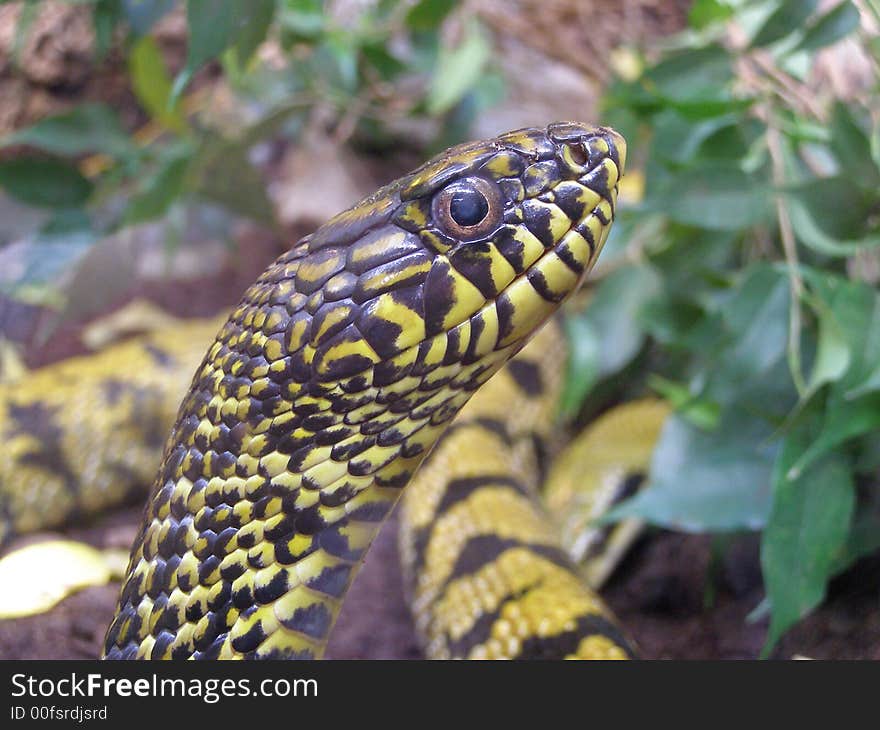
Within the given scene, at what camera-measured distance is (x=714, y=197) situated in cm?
181

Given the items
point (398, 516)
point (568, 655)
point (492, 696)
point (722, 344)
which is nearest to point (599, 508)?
point (398, 516)

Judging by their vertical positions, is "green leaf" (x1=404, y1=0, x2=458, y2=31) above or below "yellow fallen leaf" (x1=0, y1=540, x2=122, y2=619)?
above

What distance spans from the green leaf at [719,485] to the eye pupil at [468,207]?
71 cm

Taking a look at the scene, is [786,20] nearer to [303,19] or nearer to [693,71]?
[693,71]

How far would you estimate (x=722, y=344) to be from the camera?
5.90 ft

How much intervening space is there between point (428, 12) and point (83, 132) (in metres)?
0.98

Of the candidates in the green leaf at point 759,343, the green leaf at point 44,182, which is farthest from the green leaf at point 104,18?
the green leaf at point 759,343

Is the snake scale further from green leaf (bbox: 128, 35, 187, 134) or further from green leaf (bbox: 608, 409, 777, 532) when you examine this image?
green leaf (bbox: 128, 35, 187, 134)

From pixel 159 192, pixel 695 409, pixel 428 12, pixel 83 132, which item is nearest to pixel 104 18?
pixel 159 192

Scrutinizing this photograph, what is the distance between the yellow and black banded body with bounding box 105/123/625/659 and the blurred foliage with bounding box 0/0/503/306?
572mm

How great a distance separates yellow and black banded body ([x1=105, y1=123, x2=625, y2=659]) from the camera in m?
1.15

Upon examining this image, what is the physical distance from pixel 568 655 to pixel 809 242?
94cm

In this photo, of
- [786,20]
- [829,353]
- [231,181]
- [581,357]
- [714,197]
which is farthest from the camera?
[231,181]

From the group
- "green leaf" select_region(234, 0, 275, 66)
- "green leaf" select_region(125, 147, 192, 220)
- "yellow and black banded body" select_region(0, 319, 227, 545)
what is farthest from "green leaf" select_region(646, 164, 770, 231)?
"yellow and black banded body" select_region(0, 319, 227, 545)
